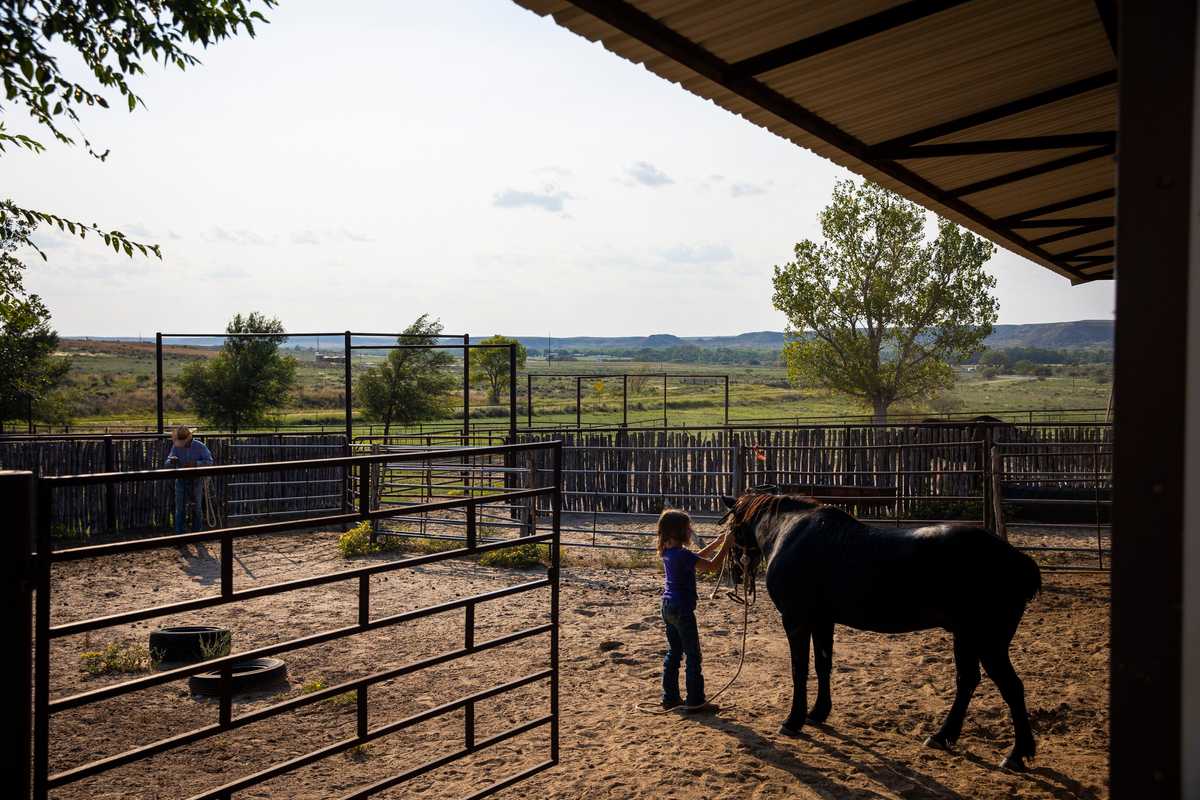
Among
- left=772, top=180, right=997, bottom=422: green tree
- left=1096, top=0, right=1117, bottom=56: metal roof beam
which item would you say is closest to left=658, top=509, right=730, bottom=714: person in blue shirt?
left=1096, top=0, right=1117, bottom=56: metal roof beam

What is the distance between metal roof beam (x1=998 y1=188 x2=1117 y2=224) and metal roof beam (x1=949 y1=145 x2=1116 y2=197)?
3.05 ft

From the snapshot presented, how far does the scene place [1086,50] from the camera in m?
4.67

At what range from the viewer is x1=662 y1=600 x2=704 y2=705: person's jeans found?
236 inches

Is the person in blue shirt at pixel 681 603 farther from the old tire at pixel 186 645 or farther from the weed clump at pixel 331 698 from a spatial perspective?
the old tire at pixel 186 645

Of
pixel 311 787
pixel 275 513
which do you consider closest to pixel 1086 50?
pixel 311 787

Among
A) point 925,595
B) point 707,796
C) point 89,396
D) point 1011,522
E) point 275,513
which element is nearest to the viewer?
point 707,796

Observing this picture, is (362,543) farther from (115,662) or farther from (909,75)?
(909,75)

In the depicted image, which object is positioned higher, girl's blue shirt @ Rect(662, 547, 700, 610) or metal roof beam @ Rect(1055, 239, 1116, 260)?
metal roof beam @ Rect(1055, 239, 1116, 260)

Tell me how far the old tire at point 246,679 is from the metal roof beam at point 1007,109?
18.1ft

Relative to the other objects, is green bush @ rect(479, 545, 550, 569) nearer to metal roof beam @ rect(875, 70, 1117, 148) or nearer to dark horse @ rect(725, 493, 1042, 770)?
dark horse @ rect(725, 493, 1042, 770)

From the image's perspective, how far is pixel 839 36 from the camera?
4039 mm

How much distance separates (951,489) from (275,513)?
11.8 meters

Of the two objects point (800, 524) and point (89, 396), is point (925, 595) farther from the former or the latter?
point (89, 396)

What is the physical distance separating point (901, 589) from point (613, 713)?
203 centimetres
